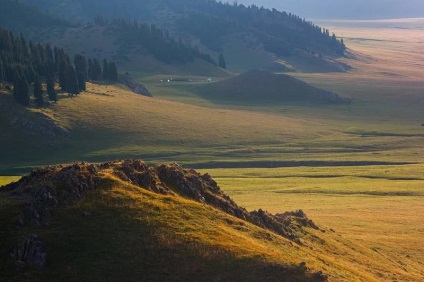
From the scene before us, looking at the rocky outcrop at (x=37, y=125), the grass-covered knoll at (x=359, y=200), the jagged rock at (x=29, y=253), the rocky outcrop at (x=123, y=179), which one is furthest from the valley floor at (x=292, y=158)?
the jagged rock at (x=29, y=253)

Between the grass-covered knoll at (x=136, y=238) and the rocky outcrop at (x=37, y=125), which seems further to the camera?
the rocky outcrop at (x=37, y=125)

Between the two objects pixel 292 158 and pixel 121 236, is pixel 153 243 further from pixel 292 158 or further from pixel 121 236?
pixel 292 158

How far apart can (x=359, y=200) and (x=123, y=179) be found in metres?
61.6

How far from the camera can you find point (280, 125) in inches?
7180

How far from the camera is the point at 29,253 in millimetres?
38375

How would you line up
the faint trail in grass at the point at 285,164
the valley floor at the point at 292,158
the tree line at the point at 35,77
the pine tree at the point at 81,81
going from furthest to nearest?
the pine tree at the point at 81,81
the tree line at the point at 35,77
the faint trail in grass at the point at 285,164
the valley floor at the point at 292,158

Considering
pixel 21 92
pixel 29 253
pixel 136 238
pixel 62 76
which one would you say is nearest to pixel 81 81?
pixel 62 76

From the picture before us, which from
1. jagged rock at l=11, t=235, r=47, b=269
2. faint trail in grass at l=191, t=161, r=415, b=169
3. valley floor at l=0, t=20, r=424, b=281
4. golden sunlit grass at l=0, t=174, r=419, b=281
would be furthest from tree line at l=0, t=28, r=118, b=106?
jagged rock at l=11, t=235, r=47, b=269

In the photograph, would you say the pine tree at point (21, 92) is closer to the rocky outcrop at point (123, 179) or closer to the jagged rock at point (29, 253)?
the rocky outcrop at point (123, 179)

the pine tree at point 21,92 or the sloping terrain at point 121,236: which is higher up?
the pine tree at point 21,92

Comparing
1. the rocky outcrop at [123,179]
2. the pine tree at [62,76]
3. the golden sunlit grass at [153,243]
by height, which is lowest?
the golden sunlit grass at [153,243]

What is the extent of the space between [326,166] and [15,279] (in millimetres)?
106387

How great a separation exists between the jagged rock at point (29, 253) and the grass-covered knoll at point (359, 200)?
91.2 ft

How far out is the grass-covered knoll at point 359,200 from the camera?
6612 centimetres
